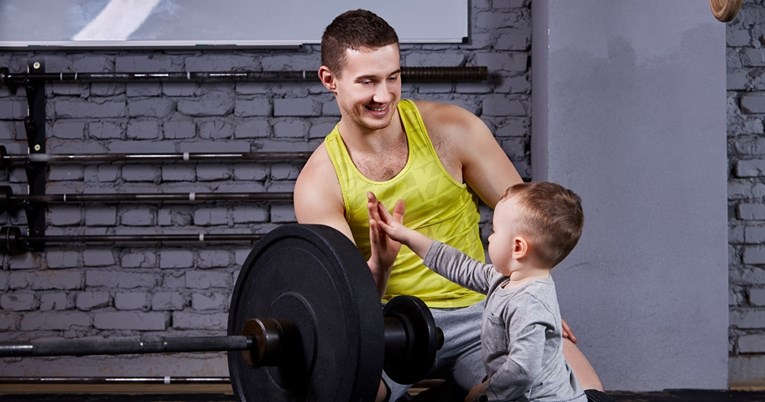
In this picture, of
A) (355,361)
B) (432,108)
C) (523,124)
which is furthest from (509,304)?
(523,124)

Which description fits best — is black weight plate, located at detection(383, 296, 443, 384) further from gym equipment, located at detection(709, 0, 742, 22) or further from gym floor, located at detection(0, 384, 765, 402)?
gym floor, located at detection(0, 384, 765, 402)

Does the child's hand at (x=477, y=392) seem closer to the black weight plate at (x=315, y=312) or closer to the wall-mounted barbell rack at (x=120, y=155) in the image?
the black weight plate at (x=315, y=312)

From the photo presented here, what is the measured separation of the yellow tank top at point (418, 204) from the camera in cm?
202

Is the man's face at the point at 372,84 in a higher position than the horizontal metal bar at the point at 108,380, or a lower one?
higher

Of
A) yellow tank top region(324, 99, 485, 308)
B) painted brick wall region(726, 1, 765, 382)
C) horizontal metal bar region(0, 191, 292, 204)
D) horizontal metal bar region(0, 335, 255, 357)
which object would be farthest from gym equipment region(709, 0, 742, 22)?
horizontal metal bar region(0, 191, 292, 204)

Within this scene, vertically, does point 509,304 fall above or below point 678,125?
below

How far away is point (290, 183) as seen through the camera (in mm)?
3424

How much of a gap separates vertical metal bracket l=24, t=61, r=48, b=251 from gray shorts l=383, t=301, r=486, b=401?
1960 mm

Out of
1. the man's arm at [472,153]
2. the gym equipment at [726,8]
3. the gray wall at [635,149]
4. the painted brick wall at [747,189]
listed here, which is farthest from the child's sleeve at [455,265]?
the painted brick wall at [747,189]

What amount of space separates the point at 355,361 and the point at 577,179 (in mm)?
1841

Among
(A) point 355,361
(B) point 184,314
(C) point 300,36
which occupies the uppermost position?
(C) point 300,36

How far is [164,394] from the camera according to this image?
320 centimetres

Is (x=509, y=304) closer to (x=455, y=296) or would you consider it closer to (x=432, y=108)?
(x=455, y=296)

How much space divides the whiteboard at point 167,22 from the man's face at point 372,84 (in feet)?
4.68
